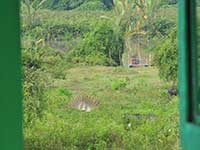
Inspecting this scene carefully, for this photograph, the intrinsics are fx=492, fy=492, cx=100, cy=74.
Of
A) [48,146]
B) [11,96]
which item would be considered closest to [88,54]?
[48,146]

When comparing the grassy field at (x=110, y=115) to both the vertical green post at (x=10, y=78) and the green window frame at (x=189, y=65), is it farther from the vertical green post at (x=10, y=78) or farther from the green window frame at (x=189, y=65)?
the green window frame at (x=189, y=65)

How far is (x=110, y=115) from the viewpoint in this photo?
278 centimetres

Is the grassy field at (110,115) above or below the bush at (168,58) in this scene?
below

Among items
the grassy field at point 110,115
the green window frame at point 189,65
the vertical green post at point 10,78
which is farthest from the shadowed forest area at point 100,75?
the green window frame at point 189,65

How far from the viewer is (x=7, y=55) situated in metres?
0.96

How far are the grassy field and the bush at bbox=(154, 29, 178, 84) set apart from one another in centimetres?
5

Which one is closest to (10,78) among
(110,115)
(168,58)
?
(110,115)

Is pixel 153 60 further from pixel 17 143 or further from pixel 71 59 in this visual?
pixel 17 143

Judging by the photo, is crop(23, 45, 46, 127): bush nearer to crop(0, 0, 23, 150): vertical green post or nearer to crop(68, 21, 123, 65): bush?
crop(68, 21, 123, 65): bush

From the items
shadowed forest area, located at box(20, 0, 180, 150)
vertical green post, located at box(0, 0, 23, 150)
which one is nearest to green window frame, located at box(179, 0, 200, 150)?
vertical green post, located at box(0, 0, 23, 150)

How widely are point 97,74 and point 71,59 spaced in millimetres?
171

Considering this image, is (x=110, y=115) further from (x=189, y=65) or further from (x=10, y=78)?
(x=189, y=65)

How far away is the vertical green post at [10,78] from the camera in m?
0.96

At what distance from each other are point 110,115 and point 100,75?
9.3 inches
